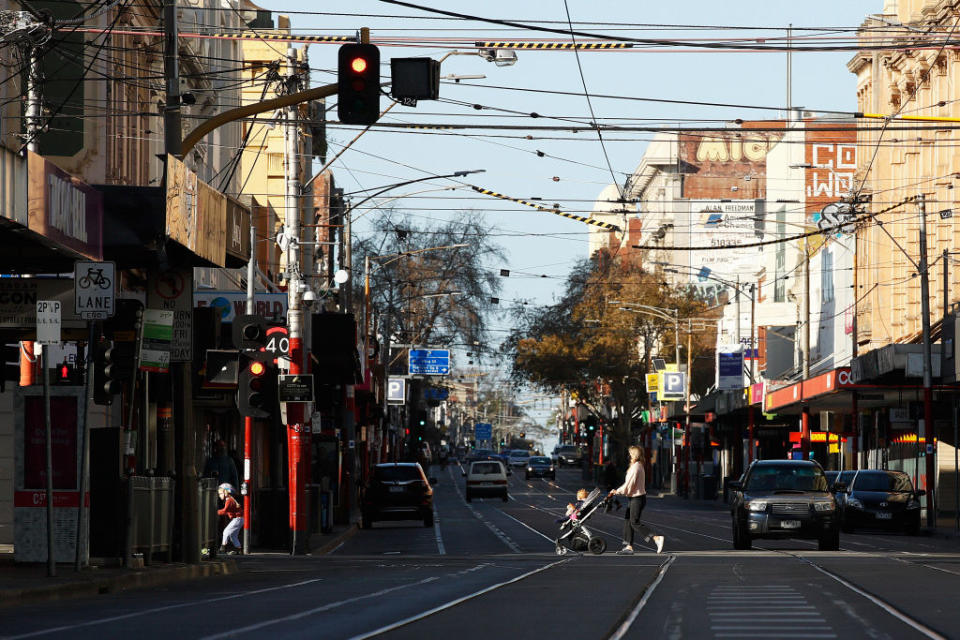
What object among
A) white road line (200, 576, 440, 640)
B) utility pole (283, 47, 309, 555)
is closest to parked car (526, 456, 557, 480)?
utility pole (283, 47, 309, 555)

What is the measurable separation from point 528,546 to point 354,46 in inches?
599

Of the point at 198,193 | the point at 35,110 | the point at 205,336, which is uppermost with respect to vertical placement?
the point at 35,110

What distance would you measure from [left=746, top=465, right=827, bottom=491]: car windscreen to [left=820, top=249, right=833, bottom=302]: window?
145ft

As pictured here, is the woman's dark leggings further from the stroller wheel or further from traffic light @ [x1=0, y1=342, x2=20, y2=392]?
traffic light @ [x1=0, y1=342, x2=20, y2=392]

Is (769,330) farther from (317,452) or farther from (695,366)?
(317,452)

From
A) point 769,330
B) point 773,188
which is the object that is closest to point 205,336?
point 769,330

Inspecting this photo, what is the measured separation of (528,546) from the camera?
3169cm

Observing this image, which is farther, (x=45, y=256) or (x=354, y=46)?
(x=45, y=256)

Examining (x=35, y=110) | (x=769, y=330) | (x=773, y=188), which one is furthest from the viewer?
(x=773, y=188)

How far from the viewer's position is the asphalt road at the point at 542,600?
12859mm

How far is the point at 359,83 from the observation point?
1841 cm

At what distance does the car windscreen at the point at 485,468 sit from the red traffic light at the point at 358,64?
4718 cm

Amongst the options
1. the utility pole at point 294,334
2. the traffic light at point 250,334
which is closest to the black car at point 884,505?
the utility pole at point 294,334

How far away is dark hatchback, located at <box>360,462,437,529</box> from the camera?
4244cm
